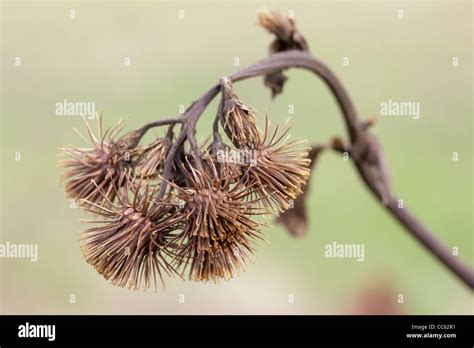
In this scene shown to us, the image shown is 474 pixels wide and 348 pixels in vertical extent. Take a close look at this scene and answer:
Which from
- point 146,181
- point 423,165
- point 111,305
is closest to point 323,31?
point 423,165

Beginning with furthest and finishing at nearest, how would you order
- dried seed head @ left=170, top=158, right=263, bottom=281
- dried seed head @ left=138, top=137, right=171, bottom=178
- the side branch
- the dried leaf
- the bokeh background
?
the bokeh background → the dried leaf → the side branch → dried seed head @ left=138, top=137, right=171, bottom=178 → dried seed head @ left=170, top=158, right=263, bottom=281

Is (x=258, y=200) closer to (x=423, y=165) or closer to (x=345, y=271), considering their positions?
(x=345, y=271)

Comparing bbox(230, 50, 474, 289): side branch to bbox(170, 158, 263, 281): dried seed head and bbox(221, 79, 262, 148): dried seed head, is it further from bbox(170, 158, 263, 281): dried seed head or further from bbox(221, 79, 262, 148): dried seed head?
bbox(170, 158, 263, 281): dried seed head

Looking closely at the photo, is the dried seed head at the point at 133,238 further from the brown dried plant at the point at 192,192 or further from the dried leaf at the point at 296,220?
the dried leaf at the point at 296,220

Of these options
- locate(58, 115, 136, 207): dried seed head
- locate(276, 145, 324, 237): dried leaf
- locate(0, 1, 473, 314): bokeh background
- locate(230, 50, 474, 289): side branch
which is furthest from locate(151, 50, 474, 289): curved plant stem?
locate(0, 1, 473, 314): bokeh background

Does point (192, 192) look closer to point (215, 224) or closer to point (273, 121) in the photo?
point (215, 224)

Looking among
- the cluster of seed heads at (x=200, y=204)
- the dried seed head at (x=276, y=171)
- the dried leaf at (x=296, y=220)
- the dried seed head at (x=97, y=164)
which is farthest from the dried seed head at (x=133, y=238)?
the dried leaf at (x=296, y=220)

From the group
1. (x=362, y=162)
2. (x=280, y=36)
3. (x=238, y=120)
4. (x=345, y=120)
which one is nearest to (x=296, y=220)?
(x=362, y=162)
